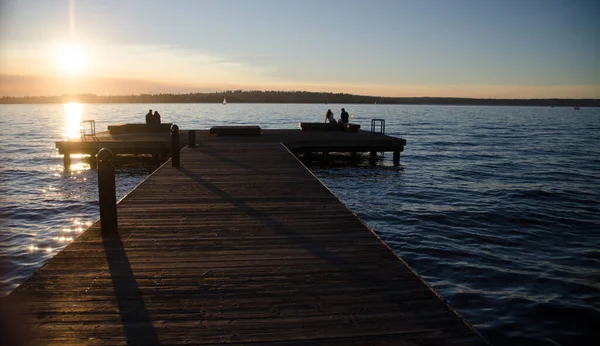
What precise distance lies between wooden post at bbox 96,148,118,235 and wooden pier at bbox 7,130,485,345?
0.54ft

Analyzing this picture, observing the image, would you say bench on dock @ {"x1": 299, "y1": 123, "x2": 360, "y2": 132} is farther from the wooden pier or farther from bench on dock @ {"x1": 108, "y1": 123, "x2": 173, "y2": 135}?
the wooden pier

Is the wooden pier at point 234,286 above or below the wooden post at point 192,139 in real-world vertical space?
below

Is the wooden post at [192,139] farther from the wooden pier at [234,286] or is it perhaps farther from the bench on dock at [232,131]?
the wooden pier at [234,286]

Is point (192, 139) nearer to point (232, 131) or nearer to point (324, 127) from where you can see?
point (232, 131)

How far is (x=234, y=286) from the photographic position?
457 cm

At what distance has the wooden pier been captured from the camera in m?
3.65

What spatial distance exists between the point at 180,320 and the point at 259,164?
10.1 meters

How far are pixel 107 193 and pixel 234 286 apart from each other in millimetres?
2877

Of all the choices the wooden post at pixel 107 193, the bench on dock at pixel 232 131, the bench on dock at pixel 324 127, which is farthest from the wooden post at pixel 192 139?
the bench on dock at pixel 324 127

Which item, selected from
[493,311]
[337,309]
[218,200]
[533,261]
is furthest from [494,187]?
[337,309]

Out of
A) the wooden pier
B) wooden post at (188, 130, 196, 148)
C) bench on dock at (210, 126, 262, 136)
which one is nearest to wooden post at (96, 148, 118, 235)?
the wooden pier

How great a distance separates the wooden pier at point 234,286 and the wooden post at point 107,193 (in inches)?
6.4

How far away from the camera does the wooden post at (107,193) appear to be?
617 cm

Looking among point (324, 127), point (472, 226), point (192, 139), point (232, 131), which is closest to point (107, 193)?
point (472, 226)
